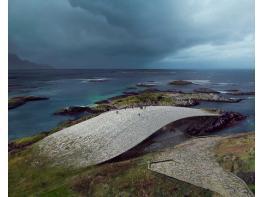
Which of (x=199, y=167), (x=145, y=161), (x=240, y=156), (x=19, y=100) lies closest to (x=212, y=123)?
(x=240, y=156)

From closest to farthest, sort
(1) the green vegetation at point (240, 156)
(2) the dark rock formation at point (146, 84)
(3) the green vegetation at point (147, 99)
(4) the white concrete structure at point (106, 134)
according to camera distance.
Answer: (1) the green vegetation at point (240, 156)
(4) the white concrete structure at point (106, 134)
(2) the dark rock formation at point (146, 84)
(3) the green vegetation at point (147, 99)

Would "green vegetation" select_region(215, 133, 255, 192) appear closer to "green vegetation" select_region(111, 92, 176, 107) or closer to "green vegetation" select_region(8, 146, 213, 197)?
"green vegetation" select_region(8, 146, 213, 197)

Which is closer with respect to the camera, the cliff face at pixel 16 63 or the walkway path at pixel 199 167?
the walkway path at pixel 199 167

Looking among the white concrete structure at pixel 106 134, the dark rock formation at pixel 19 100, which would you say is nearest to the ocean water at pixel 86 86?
the dark rock formation at pixel 19 100

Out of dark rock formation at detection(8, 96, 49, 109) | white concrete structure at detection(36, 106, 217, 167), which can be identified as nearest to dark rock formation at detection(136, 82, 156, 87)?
white concrete structure at detection(36, 106, 217, 167)

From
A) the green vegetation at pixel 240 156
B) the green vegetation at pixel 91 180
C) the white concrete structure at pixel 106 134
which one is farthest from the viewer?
the white concrete structure at pixel 106 134

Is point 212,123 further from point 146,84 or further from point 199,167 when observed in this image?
point 146,84

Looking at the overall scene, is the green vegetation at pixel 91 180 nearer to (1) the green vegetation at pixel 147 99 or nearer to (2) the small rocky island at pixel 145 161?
(2) the small rocky island at pixel 145 161

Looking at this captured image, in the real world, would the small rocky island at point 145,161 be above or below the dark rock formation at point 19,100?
below

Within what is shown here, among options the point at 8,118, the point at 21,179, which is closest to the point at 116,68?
the point at 8,118
